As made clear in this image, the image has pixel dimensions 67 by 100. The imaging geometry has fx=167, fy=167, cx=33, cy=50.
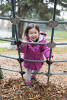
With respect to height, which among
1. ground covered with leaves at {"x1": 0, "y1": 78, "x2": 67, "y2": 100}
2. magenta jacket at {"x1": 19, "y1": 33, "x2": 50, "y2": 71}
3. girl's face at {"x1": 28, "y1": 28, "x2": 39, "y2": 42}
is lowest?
ground covered with leaves at {"x1": 0, "y1": 78, "x2": 67, "y2": 100}

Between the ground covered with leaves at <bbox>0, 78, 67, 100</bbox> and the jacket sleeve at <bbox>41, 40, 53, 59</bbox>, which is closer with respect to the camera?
the jacket sleeve at <bbox>41, 40, 53, 59</bbox>

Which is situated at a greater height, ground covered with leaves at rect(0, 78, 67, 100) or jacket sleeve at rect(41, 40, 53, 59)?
jacket sleeve at rect(41, 40, 53, 59)

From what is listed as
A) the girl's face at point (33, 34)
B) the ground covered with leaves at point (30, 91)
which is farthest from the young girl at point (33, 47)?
the ground covered with leaves at point (30, 91)

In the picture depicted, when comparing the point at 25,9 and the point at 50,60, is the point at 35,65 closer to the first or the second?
the point at 50,60

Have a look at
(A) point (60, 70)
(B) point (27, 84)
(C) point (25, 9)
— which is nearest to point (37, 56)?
(B) point (27, 84)

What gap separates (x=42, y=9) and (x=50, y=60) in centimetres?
528

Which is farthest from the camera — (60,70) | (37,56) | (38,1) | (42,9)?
(42,9)

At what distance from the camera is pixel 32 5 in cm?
651

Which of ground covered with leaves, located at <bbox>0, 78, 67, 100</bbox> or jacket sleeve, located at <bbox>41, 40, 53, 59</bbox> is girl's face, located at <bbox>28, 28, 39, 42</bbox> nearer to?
jacket sleeve, located at <bbox>41, 40, 53, 59</bbox>

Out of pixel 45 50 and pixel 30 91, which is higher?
pixel 45 50

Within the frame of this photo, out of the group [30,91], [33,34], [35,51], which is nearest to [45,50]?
[35,51]

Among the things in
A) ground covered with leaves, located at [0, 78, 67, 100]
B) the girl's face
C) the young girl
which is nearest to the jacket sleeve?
the young girl

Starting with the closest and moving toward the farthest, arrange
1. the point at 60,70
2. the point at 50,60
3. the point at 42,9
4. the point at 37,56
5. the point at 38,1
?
the point at 50,60
the point at 37,56
the point at 60,70
the point at 38,1
the point at 42,9

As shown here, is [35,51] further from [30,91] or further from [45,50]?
[30,91]
